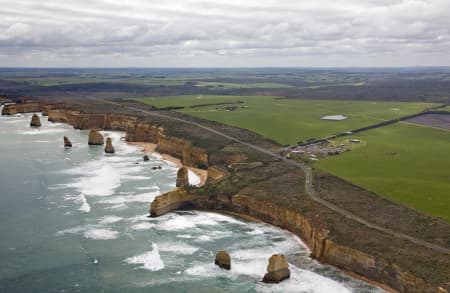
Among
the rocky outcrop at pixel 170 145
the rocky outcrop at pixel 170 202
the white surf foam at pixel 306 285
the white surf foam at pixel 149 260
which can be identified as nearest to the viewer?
the white surf foam at pixel 306 285

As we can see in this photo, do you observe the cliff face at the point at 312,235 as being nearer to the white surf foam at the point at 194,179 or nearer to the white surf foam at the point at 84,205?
the white surf foam at the point at 84,205

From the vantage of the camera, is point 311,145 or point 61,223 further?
point 311,145

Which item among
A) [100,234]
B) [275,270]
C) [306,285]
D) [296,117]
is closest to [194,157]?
[100,234]

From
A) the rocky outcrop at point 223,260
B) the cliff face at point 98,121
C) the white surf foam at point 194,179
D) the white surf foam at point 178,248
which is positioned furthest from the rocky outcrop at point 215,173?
the cliff face at point 98,121

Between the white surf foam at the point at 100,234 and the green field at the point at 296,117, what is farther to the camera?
the green field at the point at 296,117

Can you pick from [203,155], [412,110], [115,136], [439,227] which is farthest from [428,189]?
[412,110]

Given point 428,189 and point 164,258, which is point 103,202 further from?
point 428,189
